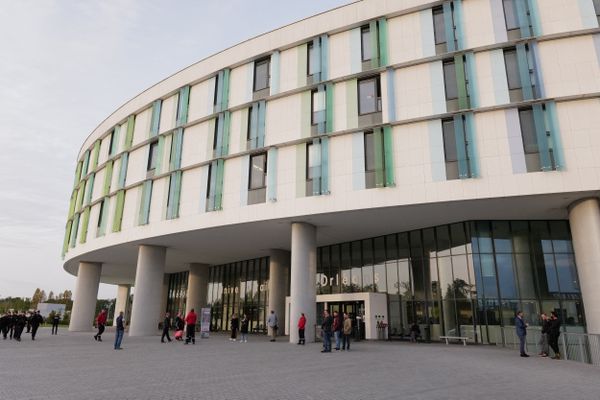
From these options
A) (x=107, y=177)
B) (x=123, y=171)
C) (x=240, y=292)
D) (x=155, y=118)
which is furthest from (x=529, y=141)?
(x=107, y=177)

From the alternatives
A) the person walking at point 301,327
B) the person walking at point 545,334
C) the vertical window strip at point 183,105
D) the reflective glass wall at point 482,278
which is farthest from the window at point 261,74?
the person walking at point 545,334

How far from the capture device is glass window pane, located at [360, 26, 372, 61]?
73.9 feet

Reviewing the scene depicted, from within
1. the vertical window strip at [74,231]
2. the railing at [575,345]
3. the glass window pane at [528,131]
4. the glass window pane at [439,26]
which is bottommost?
the railing at [575,345]

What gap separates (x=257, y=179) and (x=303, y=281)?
20.8 feet

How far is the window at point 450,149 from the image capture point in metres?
19.0

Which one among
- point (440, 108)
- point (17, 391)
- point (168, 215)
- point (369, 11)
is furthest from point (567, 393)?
point (168, 215)

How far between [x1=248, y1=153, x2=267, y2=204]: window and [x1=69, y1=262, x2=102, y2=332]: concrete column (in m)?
20.4

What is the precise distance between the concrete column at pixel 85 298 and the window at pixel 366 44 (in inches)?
1122

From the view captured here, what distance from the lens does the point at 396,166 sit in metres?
20.0

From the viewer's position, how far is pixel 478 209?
66.0 ft

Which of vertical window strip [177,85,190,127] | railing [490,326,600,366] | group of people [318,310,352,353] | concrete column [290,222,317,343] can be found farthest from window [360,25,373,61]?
railing [490,326,600,366]

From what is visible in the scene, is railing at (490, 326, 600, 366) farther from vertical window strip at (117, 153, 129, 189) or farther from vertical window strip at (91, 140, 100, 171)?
vertical window strip at (91, 140, 100, 171)

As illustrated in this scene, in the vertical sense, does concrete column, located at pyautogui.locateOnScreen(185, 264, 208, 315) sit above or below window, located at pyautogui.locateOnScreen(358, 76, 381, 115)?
below

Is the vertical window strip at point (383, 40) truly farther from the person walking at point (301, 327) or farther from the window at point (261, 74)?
the person walking at point (301, 327)
